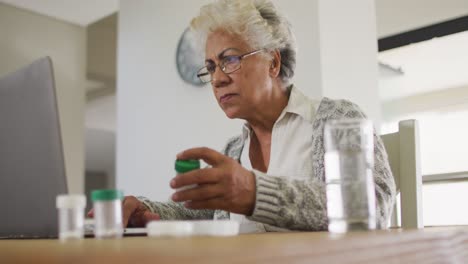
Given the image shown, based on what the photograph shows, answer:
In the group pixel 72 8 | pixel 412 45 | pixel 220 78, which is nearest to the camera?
pixel 220 78

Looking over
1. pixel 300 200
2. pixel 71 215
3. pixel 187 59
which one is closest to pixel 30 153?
pixel 71 215

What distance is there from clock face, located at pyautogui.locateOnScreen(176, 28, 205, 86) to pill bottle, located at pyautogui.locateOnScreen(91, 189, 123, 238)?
2.15 metres

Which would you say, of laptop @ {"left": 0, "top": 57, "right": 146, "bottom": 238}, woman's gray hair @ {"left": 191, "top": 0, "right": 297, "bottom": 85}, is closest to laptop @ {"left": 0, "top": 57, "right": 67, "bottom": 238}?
laptop @ {"left": 0, "top": 57, "right": 146, "bottom": 238}

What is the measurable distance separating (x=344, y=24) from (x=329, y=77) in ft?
1.00

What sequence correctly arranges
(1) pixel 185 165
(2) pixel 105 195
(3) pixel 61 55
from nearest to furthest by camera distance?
(2) pixel 105 195
(1) pixel 185 165
(3) pixel 61 55

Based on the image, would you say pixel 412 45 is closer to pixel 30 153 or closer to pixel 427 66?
pixel 427 66

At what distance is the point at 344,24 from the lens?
7.90ft

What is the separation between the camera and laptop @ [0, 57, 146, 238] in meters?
0.83

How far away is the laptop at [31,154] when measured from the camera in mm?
834

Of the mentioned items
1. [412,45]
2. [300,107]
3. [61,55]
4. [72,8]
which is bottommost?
[300,107]

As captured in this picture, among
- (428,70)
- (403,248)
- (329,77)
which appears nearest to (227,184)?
(403,248)

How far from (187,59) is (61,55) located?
4.84 feet

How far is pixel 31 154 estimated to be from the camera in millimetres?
863

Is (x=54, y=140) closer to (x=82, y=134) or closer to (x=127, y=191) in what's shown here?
(x=127, y=191)
